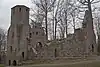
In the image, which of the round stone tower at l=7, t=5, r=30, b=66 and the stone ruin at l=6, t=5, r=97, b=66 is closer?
the stone ruin at l=6, t=5, r=97, b=66

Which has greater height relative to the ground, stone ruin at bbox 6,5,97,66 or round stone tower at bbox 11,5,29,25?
round stone tower at bbox 11,5,29,25

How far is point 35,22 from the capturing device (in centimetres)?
4178

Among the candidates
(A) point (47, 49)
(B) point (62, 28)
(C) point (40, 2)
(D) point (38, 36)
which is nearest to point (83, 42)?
(A) point (47, 49)

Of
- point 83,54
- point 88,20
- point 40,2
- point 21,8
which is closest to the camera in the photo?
point 83,54

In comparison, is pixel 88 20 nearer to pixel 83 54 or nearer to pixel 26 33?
pixel 83 54

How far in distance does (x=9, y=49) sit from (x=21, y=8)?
27.3 feet

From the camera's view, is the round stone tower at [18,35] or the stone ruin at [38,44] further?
the round stone tower at [18,35]

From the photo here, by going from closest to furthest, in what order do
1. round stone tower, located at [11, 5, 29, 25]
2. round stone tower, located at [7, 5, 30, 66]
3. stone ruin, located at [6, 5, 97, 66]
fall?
1. stone ruin, located at [6, 5, 97, 66]
2. round stone tower, located at [7, 5, 30, 66]
3. round stone tower, located at [11, 5, 29, 25]

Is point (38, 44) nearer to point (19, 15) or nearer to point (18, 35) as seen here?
point (18, 35)

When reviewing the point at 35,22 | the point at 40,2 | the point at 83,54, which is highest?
the point at 40,2

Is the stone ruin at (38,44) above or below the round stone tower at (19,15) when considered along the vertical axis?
below

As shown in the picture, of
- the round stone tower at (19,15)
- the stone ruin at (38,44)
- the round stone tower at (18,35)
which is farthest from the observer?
the round stone tower at (19,15)

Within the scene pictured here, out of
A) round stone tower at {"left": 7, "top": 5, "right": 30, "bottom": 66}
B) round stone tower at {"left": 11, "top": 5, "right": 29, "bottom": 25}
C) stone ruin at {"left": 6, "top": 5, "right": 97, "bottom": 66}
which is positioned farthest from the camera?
round stone tower at {"left": 11, "top": 5, "right": 29, "bottom": 25}

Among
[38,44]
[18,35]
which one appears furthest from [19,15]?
[38,44]
